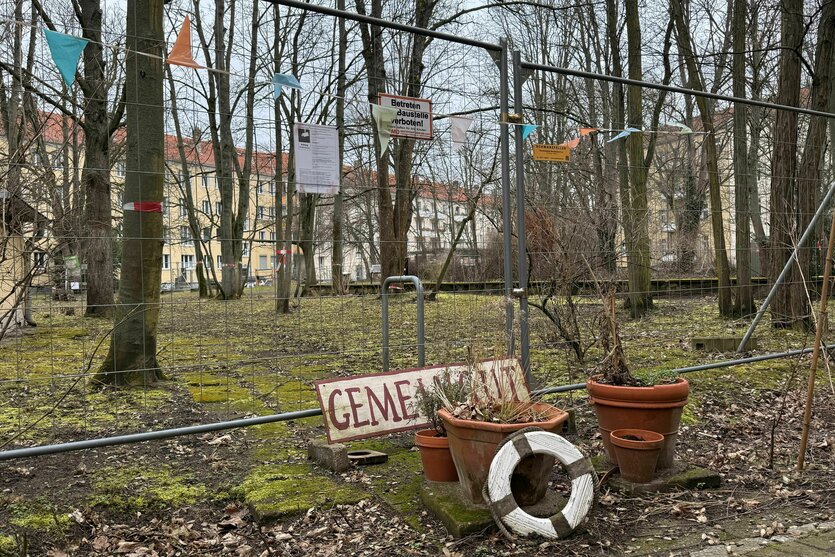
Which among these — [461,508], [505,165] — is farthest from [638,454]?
[505,165]

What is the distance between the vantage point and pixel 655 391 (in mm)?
3707

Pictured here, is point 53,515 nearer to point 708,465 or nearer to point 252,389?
point 252,389

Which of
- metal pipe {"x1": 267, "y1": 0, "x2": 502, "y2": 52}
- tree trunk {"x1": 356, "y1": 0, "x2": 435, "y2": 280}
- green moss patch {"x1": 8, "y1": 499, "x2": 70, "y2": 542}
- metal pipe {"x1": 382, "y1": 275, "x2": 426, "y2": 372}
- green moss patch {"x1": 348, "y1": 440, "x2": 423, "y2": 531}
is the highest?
metal pipe {"x1": 267, "y1": 0, "x2": 502, "y2": 52}

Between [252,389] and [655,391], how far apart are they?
4.15m

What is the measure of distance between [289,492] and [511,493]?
128cm

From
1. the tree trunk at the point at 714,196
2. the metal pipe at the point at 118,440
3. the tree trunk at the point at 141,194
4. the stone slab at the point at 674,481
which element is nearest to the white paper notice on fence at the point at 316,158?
the metal pipe at the point at 118,440

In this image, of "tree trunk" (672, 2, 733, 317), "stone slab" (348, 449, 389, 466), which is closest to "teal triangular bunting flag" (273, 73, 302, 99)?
"stone slab" (348, 449, 389, 466)

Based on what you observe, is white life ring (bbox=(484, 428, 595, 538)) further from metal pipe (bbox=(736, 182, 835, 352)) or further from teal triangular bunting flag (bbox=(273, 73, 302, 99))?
metal pipe (bbox=(736, 182, 835, 352))

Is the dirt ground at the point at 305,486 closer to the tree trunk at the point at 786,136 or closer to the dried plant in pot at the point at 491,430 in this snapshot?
the dried plant in pot at the point at 491,430

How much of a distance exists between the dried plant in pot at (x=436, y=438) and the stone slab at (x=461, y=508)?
0.24ft

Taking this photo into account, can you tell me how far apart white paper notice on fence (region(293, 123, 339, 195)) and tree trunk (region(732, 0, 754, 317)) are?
4.44m

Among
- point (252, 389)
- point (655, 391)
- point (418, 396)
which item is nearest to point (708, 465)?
point (655, 391)

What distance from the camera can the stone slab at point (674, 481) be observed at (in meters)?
3.62

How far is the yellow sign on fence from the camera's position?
506 centimetres
